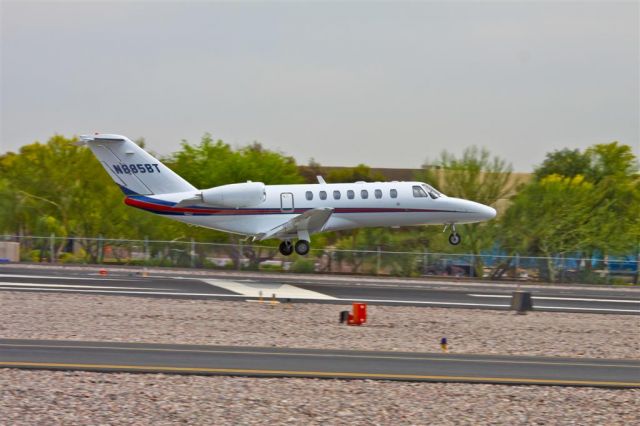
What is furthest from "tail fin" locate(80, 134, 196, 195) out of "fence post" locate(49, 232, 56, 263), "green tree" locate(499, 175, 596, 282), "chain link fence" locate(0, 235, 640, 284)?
"green tree" locate(499, 175, 596, 282)

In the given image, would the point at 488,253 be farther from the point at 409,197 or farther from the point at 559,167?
the point at 559,167

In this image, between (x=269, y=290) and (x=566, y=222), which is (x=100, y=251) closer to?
(x=269, y=290)

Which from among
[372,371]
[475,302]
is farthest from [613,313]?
[372,371]

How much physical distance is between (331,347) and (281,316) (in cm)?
536

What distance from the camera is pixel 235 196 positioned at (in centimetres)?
3553

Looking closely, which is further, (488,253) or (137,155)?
(488,253)

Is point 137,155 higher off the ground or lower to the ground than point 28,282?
higher

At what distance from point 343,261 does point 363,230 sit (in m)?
8.51

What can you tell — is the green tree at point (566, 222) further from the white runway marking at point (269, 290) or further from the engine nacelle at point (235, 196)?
the white runway marking at point (269, 290)

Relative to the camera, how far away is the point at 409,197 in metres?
37.3

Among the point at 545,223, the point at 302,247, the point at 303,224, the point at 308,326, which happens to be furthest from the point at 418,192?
the point at 308,326

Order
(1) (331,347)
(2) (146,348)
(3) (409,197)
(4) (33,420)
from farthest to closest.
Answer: (3) (409,197), (1) (331,347), (2) (146,348), (4) (33,420)

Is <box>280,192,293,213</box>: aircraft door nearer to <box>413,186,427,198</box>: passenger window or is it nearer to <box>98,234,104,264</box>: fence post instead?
<box>413,186,427,198</box>: passenger window

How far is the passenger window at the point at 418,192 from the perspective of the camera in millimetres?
37469
